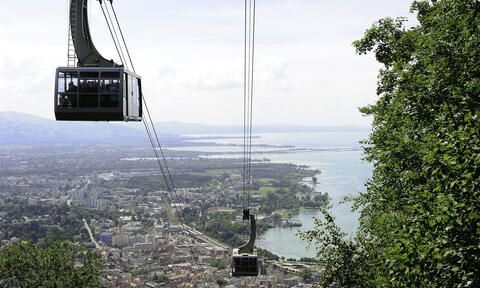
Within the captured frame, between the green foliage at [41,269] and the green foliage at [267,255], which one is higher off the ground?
the green foliage at [41,269]

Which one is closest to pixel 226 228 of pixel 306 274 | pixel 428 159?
pixel 306 274

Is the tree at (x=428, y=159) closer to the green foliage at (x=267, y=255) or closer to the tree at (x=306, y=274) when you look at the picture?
the tree at (x=306, y=274)

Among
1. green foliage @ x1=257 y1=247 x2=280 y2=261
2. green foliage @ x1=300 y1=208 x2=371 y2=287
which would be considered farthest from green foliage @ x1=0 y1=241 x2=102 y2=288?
green foliage @ x1=257 y1=247 x2=280 y2=261

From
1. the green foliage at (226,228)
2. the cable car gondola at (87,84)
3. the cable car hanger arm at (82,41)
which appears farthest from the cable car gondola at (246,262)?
the green foliage at (226,228)

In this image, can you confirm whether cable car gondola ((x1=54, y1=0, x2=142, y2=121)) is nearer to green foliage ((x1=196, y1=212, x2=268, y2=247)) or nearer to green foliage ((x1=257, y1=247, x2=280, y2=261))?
green foliage ((x1=257, y1=247, x2=280, y2=261))

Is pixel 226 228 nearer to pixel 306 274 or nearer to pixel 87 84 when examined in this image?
pixel 306 274

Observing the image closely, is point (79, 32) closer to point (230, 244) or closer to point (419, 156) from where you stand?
point (419, 156)
